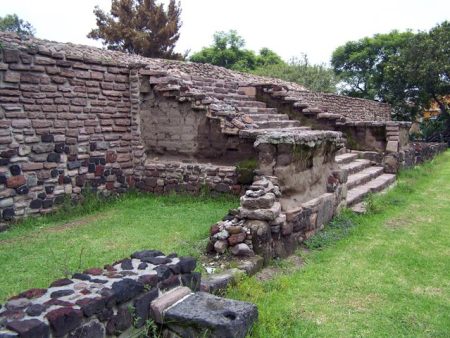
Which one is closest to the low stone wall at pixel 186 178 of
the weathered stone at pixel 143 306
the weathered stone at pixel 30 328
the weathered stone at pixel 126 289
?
the weathered stone at pixel 143 306

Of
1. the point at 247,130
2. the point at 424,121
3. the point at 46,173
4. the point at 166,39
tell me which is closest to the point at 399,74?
the point at 424,121

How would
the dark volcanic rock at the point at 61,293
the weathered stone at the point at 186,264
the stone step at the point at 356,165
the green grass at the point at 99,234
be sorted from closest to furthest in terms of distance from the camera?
the dark volcanic rock at the point at 61,293 < the weathered stone at the point at 186,264 < the green grass at the point at 99,234 < the stone step at the point at 356,165

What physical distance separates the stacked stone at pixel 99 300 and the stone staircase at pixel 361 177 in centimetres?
493

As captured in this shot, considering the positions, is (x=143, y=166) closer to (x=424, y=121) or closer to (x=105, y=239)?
(x=105, y=239)

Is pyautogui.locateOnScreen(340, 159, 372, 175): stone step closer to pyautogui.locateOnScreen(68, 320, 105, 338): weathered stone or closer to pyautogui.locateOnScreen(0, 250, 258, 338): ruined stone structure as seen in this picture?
pyautogui.locateOnScreen(0, 250, 258, 338): ruined stone structure

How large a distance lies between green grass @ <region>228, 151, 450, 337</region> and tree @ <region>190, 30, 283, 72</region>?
2834 cm

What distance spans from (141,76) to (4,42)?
2657 mm

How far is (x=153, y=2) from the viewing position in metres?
27.3

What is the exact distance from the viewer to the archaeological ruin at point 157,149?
5.59m

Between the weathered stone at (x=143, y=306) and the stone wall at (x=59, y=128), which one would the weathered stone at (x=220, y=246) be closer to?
the weathered stone at (x=143, y=306)

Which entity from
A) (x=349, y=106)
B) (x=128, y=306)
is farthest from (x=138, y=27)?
(x=128, y=306)

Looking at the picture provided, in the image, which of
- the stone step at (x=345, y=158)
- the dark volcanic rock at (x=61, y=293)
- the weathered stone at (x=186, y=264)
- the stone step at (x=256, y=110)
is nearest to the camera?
the dark volcanic rock at (x=61, y=293)

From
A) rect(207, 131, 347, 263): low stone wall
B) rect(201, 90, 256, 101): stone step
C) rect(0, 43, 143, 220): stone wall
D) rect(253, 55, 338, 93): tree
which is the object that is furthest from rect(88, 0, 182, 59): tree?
rect(207, 131, 347, 263): low stone wall

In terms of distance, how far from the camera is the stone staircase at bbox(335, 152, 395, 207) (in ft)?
27.7
